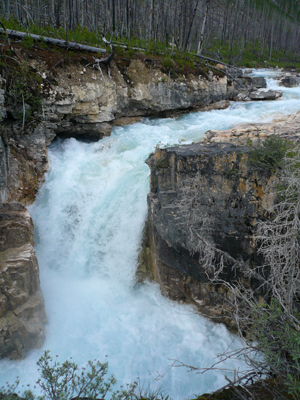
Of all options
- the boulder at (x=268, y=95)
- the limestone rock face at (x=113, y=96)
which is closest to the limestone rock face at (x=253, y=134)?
the limestone rock face at (x=113, y=96)

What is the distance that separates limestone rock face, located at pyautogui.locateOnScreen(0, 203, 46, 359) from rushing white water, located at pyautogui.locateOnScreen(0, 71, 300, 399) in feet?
1.09

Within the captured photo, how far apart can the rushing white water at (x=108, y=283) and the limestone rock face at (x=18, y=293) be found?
1.09 ft

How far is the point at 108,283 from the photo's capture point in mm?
7258

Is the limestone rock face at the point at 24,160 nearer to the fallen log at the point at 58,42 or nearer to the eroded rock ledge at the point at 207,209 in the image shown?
the fallen log at the point at 58,42

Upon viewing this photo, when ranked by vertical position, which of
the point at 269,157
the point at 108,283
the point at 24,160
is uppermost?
the point at 269,157

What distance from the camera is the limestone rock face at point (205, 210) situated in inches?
206

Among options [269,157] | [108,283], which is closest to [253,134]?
[269,157]

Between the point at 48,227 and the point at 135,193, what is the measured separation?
9.45ft

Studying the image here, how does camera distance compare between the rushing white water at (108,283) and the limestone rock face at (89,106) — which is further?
the limestone rock face at (89,106)

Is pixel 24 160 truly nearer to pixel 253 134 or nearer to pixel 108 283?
pixel 108 283

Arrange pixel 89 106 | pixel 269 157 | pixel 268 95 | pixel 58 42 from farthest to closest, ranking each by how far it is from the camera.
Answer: pixel 268 95, pixel 58 42, pixel 89 106, pixel 269 157

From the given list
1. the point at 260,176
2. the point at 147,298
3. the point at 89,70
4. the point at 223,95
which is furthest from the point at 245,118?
the point at 147,298

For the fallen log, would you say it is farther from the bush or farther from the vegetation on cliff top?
the bush

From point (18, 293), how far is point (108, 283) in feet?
7.57
